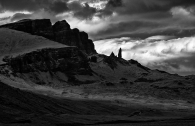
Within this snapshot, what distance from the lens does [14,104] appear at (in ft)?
643

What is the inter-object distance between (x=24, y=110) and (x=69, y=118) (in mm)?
21240

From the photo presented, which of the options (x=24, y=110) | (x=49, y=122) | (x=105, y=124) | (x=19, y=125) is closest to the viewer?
(x=19, y=125)

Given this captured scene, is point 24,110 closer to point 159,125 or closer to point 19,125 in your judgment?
point 19,125

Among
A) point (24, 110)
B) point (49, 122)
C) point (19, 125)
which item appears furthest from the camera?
point (24, 110)

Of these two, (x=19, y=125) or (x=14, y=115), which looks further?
(x=14, y=115)

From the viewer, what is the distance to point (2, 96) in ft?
655

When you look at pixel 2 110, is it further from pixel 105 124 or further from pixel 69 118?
pixel 105 124

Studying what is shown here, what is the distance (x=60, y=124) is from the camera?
168m

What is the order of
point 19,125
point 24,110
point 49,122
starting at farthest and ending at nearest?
point 24,110, point 49,122, point 19,125

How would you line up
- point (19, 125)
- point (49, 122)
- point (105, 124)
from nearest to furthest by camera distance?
point (19, 125) → point (49, 122) → point (105, 124)

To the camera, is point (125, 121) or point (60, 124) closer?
point (60, 124)

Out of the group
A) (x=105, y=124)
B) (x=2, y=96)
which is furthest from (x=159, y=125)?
(x=2, y=96)

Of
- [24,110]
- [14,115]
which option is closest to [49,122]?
[14,115]

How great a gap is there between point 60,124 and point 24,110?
31958mm
